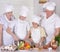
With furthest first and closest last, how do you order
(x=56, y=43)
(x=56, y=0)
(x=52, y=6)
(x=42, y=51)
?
(x=56, y=0), (x=52, y=6), (x=56, y=43), (x=42, y=51)

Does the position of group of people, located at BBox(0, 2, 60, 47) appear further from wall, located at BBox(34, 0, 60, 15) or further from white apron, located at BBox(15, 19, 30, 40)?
wall, located at BBox(34, 0, 60, 15)

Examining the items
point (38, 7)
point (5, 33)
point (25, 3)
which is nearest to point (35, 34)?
point (5, 33)

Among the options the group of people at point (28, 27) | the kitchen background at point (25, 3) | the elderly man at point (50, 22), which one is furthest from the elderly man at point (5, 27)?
the kitchen background at point (25, 3)

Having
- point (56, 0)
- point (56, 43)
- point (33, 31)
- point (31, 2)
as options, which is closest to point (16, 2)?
point (31, 2)

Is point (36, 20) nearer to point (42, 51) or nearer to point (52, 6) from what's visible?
point (52, 6)

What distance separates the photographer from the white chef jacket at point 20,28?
215 centimetres

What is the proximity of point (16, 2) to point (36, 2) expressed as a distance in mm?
240

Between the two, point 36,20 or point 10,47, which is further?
point 36,20

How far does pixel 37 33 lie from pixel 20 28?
16 cm

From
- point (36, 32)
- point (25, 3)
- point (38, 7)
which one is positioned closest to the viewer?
point (36, 32)

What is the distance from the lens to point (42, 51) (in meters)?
1.82

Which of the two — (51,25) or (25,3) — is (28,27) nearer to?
(51,25)

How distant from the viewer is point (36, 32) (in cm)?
213

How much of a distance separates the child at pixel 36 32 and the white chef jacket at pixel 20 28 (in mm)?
56
